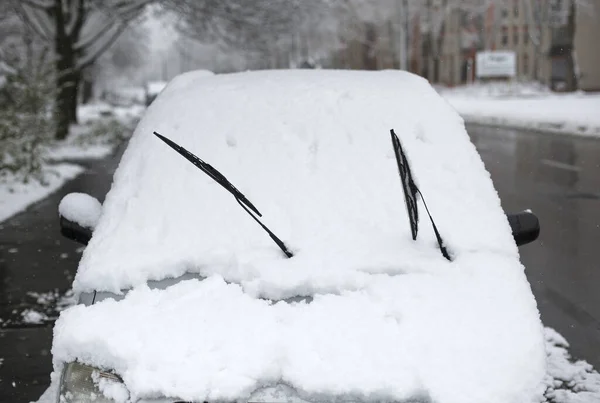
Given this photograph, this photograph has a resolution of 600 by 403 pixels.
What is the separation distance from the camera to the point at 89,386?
8.18 feet

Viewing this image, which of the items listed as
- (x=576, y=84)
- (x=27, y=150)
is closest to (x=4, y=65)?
(x=27, y=150)

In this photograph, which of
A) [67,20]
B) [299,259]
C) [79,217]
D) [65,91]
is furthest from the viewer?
[65,91]

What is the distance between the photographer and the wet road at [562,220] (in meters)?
6.07

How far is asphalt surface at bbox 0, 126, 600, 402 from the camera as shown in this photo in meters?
5.40

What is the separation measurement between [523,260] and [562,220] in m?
2.56

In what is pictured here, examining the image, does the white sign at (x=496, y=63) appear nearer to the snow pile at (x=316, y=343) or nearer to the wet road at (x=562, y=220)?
the wet road at (x=562, y=220)

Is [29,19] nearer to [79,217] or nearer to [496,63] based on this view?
[79,217]

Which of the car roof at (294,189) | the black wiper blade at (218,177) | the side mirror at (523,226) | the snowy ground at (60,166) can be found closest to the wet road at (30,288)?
the snowy ground at (60,166)

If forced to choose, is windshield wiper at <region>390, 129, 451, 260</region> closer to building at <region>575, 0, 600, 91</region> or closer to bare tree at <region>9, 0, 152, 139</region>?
bare tree at <region>9, 0, 152, 139</region>

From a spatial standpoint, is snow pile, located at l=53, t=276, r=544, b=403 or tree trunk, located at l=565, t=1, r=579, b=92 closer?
snow pile, located at l=53, t=276, r=544, b=403

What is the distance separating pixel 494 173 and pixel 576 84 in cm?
3915

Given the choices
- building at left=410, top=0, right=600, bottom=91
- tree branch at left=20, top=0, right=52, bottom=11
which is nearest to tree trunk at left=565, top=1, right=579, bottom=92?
building at left=410, top=0, right=600, bottom=91

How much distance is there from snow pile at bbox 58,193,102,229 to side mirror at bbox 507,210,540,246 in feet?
6.07

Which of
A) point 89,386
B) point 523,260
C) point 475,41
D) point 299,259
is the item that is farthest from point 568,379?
A: point 475,41
